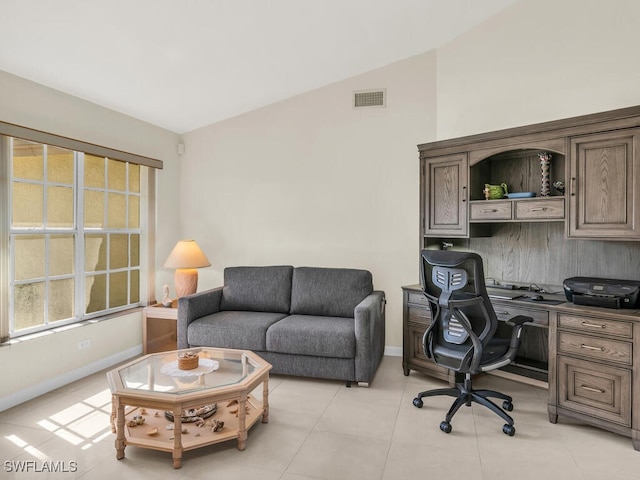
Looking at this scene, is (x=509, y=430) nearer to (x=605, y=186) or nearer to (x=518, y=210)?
(x=518, y=210)

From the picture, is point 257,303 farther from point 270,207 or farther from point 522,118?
point 522,118

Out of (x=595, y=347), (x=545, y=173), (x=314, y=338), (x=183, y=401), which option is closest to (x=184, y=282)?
(x=314, y=338)

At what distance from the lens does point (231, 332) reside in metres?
3.60

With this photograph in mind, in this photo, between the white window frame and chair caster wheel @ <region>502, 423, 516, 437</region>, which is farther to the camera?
the white window frame

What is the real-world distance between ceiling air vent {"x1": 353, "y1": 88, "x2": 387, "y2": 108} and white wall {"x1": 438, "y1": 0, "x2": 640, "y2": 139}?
57 cm

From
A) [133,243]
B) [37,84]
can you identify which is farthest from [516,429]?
[37,84]

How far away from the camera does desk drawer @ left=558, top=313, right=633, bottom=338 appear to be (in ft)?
8.07

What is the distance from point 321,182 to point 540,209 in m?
2.17

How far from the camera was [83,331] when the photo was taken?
141 inches

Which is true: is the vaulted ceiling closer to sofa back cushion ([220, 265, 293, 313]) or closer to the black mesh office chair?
sofa back cushion ([220, 265, 293, 313])

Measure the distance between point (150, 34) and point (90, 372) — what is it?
9.40 feet

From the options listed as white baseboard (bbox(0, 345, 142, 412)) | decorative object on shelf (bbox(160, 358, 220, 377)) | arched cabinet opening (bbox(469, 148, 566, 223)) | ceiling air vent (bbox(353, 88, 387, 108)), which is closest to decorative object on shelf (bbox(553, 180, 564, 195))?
arched cabinet opening (bbox(469, 148, 566, 223))

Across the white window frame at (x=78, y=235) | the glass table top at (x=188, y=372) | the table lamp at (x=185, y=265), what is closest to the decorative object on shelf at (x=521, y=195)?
the glass table top at (x=188, y=372)

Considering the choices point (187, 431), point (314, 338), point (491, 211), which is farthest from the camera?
point (314, 338)
